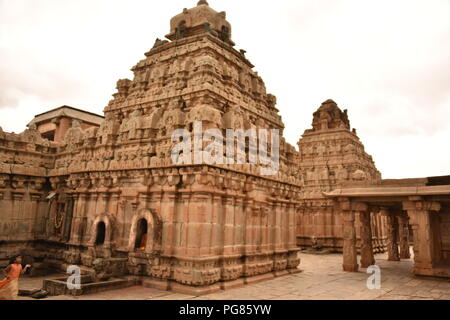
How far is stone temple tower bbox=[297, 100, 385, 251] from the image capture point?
2970 centimetres

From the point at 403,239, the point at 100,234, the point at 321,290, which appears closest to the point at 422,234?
the point at 321,290

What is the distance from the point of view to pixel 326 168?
3189 centimetres

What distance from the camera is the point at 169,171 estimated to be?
12406mm

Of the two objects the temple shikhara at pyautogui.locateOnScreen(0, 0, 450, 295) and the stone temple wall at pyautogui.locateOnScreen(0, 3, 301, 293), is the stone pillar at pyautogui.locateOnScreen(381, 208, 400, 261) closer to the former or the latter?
the temple shikhara at pyautogui.locateOnScreen(0, 0, 450, 295)

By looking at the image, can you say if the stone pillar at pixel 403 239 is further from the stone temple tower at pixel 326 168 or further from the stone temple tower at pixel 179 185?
the stone temple tower at pixel 179 185

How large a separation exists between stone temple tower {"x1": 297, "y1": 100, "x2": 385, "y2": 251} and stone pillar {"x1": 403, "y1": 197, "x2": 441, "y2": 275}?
42.6 feet

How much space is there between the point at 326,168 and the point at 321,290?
67.8 feet

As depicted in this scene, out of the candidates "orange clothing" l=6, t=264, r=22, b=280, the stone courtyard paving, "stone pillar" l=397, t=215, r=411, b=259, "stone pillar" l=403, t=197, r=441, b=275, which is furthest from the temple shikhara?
"stone pillar" l=397, t=215, r=411, b=259

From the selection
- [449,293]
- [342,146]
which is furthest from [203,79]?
[342,146]

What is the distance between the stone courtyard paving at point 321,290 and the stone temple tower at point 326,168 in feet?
42.7

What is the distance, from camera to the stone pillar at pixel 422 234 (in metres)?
14.8

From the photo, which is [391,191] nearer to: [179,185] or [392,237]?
[392,237]

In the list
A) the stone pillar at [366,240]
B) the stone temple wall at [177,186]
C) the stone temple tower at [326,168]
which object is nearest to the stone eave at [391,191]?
the stone pillar at [366,240]
